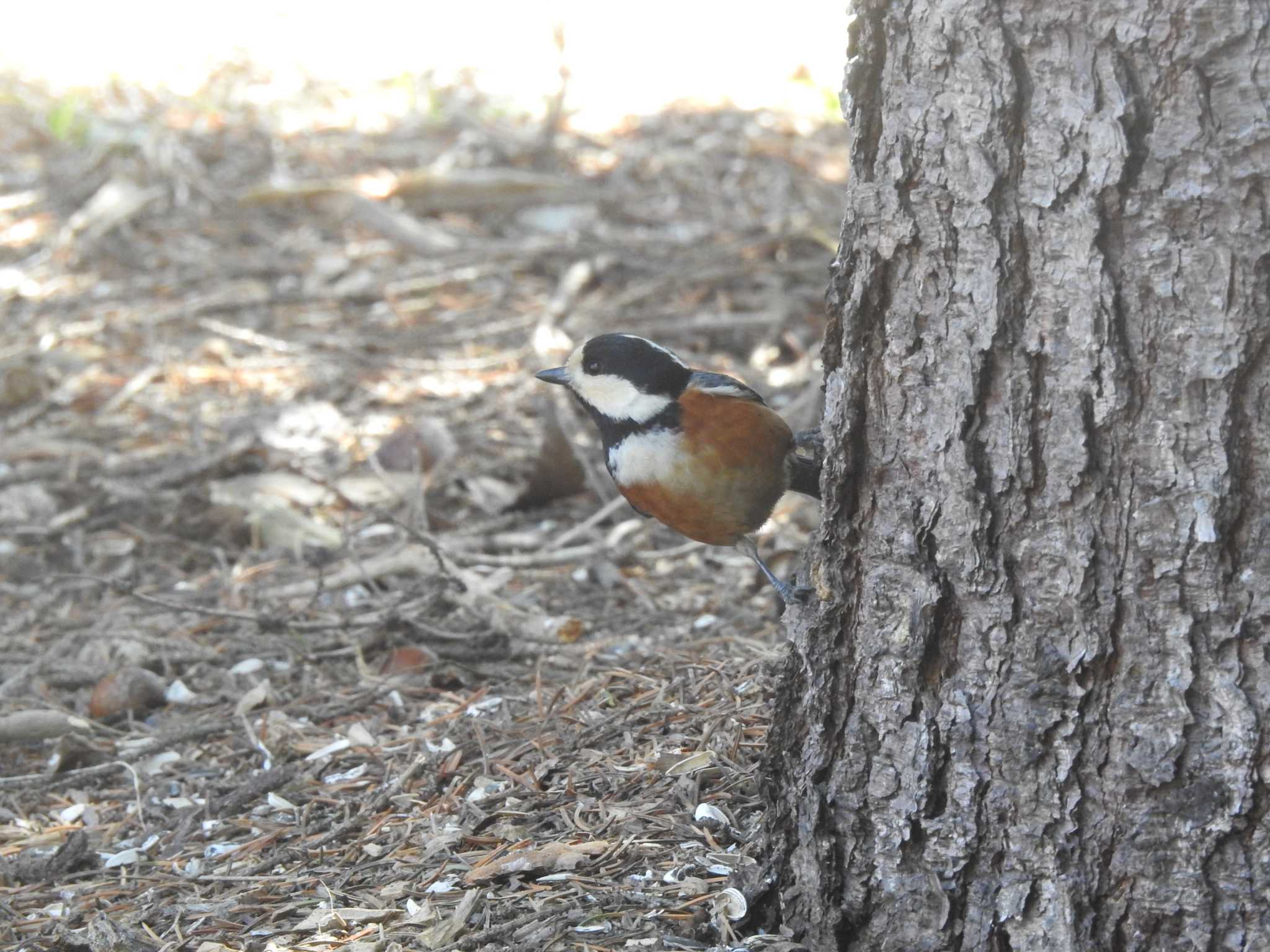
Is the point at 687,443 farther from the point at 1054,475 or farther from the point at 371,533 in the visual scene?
the point at 371,533

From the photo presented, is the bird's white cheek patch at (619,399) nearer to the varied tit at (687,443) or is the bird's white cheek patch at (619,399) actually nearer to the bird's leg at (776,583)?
the varied tit at (687,443)

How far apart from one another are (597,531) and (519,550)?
0.32m

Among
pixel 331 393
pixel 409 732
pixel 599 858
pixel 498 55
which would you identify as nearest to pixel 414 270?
pixel 331 393

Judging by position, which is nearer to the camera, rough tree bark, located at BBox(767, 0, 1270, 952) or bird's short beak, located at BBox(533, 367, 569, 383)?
rough tree bark, located at BBox(767, 0, 1270, 952)

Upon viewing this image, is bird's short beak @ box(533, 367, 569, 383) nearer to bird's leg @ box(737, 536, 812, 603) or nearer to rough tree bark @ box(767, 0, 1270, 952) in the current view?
bird's leg @ box(737, 536, 812, 603)

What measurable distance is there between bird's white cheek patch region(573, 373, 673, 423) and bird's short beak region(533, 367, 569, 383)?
0.12 ft

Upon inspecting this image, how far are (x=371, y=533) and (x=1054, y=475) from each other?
3.37m

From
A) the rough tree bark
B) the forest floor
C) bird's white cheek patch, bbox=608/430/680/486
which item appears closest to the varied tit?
bird's white cheek patch, bbox=608/430/680/486

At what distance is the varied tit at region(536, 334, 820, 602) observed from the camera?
11.6 ft

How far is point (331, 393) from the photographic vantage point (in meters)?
5.92

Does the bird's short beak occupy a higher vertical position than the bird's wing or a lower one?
higher

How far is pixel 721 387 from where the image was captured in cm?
368

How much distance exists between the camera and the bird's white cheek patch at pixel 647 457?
3.54 meters

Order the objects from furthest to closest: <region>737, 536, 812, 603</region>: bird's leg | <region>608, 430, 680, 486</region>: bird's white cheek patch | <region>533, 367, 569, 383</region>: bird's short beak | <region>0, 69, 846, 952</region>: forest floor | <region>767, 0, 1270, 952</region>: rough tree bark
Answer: <region>533, 367, 569, 383</region>: bird's short beak, <region>608, 430, 680, 486</region>: bird's white cheek patch, <region>0, 69, 846, 952</region>: forest floor, <region>737, 536, 812, 603</region>: bird's leg, <region>767, 0, 1270, 952</region>: rough tree bark
